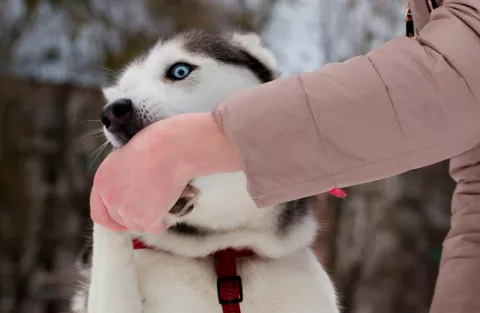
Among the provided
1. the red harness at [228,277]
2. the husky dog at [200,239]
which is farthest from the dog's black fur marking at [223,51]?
the red harness at [228,277]

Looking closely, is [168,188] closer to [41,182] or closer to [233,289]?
[233,289]

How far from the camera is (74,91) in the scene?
18.8ft

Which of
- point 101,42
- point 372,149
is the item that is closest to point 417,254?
point 101,42

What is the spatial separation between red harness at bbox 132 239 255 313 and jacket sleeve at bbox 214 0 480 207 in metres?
0.49

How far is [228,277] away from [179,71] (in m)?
0.51

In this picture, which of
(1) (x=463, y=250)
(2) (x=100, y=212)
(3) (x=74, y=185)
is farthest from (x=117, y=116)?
(3) (x=74, y=185)

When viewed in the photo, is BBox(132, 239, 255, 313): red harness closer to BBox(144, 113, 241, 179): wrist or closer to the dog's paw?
the dog's paw

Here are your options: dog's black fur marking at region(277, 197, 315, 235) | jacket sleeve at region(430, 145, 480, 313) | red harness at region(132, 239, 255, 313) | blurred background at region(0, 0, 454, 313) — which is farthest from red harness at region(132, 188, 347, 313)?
blurred background at region(0, 0, 454, 313)

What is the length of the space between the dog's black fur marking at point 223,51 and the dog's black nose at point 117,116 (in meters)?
0.40

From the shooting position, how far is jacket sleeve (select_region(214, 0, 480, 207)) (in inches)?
31.7

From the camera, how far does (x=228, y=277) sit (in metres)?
1.30

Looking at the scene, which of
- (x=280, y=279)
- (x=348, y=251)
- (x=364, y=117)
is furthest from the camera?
(x=348, y=251)

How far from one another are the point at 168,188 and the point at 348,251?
4.70 metres

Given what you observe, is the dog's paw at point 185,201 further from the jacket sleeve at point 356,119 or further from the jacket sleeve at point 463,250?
the jacket sleeve at point 463,250
